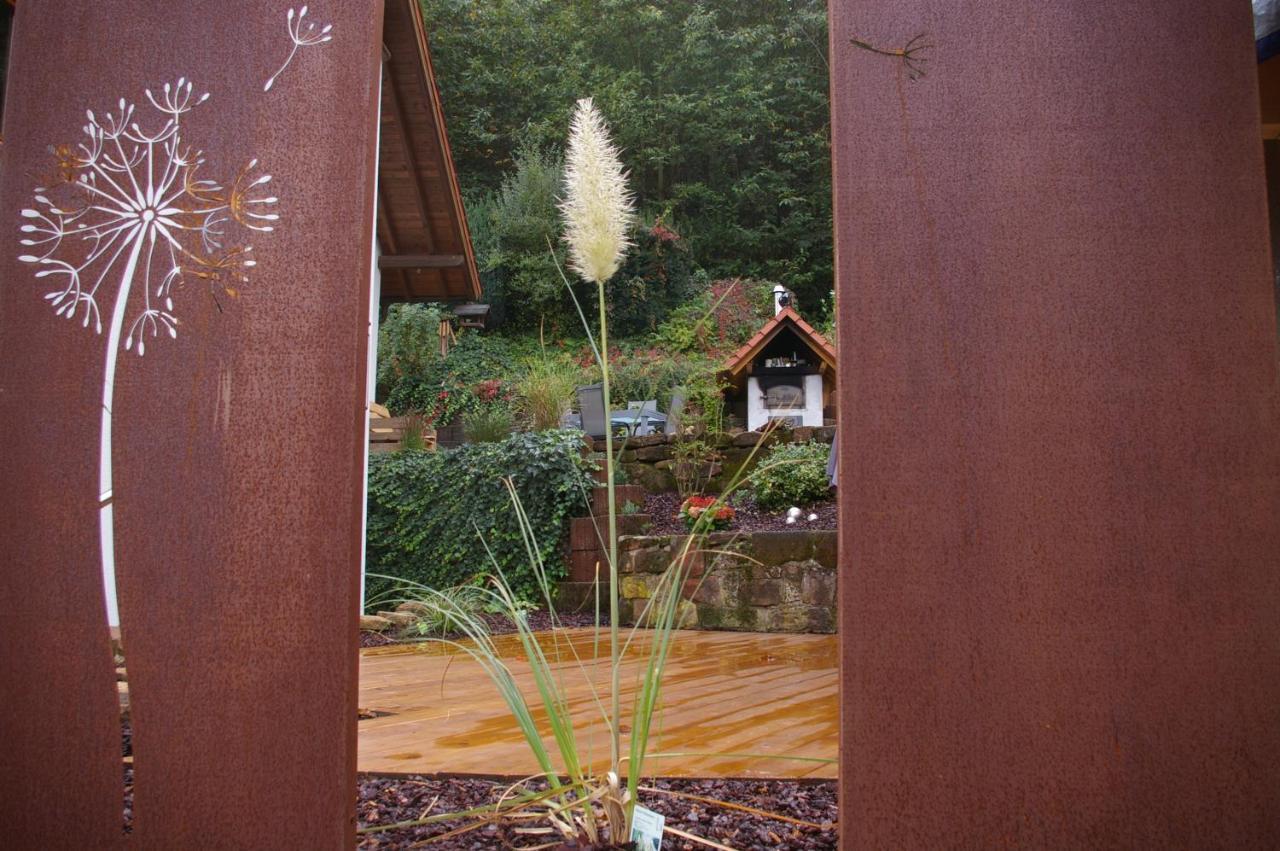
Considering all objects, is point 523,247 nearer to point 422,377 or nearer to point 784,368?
point 422,377

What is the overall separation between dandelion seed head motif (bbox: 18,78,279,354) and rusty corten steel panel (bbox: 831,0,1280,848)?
2.95 feet

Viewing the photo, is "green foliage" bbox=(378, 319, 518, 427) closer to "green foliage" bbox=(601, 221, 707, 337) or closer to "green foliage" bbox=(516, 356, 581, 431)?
"green foliage" bbox=(601, 221, 707, 337)

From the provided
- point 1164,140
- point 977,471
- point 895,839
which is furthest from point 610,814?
point 1164,140

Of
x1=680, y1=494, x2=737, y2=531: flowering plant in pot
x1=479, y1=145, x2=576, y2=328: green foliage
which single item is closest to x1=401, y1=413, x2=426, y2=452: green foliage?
x1=680, y1=494, x2=737, y2=531: flowering plant in pot

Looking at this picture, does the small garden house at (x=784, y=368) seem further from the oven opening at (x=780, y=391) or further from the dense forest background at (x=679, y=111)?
the dense forest background at (x=679, y=111)

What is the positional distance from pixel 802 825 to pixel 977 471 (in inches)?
25.3

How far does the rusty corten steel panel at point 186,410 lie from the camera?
124 cm

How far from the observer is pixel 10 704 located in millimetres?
1282

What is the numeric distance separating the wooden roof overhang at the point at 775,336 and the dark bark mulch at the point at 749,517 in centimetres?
210

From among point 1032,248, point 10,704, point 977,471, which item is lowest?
point 10,704

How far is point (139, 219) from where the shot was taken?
1377 millimetres

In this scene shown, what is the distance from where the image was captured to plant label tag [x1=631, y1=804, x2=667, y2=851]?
123cm

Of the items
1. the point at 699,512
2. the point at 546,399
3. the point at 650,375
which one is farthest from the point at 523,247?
the point at 699,512

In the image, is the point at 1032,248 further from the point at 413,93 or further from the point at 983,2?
the point at 413,93
